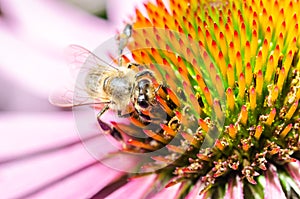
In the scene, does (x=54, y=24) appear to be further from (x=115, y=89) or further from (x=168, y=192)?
(x=168, y=192)

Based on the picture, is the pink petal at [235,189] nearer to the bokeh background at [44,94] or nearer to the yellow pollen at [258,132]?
the yellow pollen at [258,132]

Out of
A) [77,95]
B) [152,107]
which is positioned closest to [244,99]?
[152,107]

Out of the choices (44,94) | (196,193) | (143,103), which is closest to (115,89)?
(143,103)

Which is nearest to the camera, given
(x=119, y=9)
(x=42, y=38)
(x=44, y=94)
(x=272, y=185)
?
(x=272, y=185)

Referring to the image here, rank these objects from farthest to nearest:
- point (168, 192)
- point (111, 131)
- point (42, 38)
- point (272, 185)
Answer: point (42, 38), point (111, 131), point (168, 192), point (272, 185)

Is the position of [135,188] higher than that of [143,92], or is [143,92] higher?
[143,92]

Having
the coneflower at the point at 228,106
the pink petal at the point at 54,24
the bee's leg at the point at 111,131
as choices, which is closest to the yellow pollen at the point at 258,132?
the coneflower at the point at 228,106

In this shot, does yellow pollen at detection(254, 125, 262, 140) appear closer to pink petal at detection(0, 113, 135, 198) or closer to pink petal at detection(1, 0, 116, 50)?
pink petal at detection(0, 113, 135, 198)
